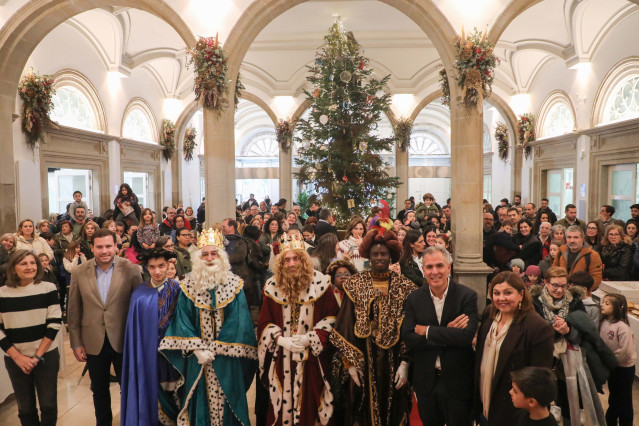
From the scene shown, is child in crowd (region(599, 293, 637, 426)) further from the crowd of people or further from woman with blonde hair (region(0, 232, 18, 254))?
woman with blonde hair (region(0, 232, 18, 254))

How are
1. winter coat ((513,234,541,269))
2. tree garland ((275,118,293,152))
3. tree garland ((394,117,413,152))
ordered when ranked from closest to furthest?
winter coat ((513,234,541,269)), tree garland ((394,117,413,152)), tree garland ((275,118,293,152))

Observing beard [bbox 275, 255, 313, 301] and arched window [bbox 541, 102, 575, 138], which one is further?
arched window [bbox 541, 102, 575, 138]

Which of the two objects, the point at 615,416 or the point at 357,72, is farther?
the point at 357,72

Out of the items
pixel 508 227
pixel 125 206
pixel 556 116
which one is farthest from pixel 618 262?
pixel 556 116

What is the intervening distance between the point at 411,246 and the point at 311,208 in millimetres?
5649

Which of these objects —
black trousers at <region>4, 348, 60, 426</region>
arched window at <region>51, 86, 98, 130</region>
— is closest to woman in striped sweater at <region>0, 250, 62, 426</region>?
black trousers at <region>4, 348, 60, 426</region>

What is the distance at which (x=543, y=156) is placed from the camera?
14.2 m

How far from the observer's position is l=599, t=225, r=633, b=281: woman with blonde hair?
5.47 m

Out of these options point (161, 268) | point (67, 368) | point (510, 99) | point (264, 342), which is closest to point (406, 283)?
point (264, 342)

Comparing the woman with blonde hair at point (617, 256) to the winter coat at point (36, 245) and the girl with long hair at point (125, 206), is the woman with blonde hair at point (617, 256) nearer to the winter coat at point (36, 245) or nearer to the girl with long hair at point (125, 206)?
the girl with long hair at point (125, 206)

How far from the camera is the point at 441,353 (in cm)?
307

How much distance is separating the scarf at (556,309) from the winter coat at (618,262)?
2463 mm

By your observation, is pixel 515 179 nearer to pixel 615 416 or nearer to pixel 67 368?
pixel 615 416

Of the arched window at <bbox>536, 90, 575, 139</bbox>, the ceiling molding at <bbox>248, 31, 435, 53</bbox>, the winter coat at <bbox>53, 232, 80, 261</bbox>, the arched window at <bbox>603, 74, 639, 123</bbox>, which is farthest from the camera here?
the ceiling molding at <bbox>248, 31, 435, 53</bbox>
